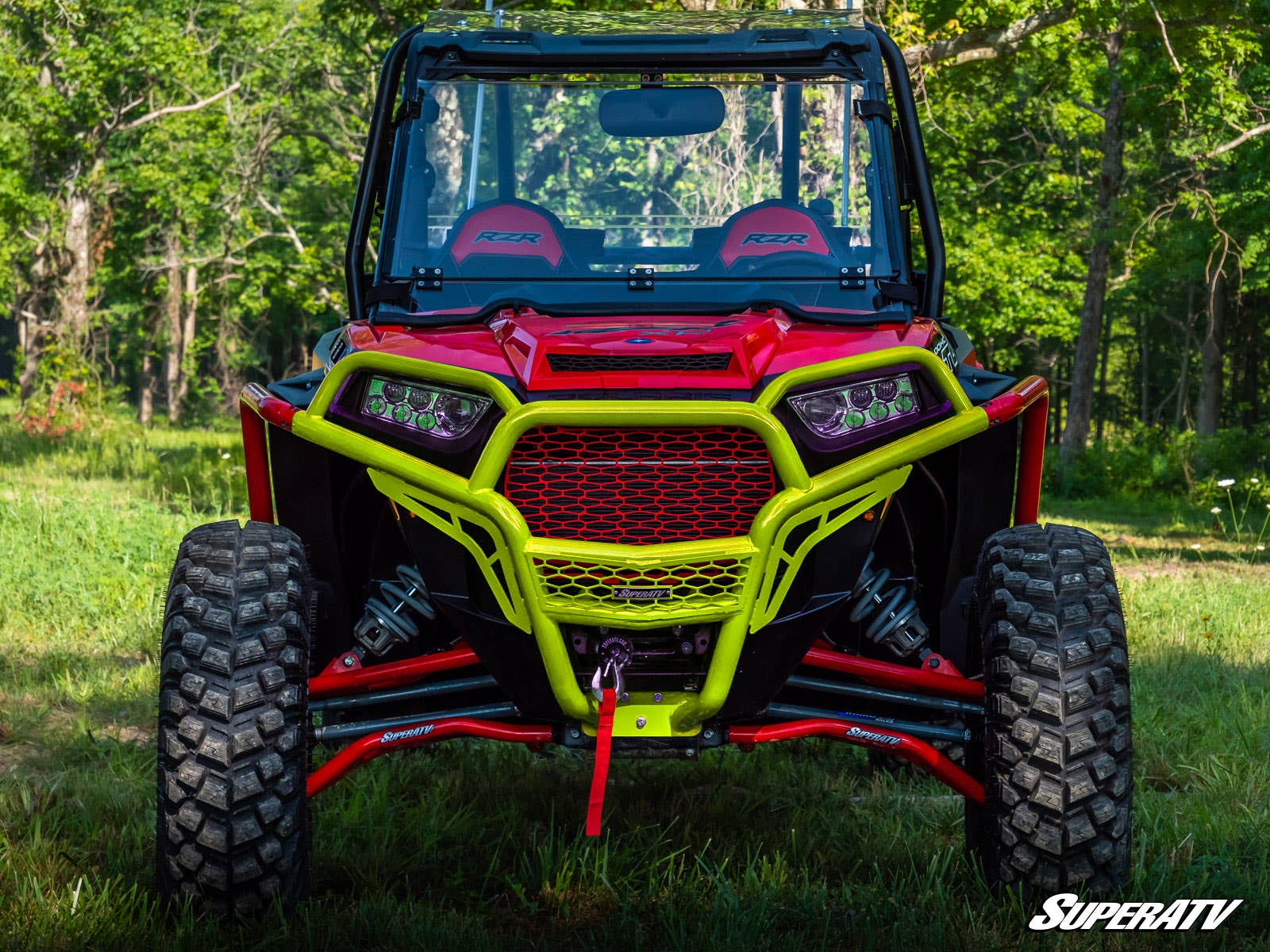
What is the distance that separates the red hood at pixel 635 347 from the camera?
332 centimetres

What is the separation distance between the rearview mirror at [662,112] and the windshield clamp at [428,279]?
87 cm

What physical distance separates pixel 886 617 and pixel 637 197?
169 cm

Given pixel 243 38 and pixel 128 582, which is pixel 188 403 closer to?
pixel 243 38

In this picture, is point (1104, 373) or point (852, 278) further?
point (1104, 373)

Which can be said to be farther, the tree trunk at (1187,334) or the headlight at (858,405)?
the tree trunk at (1187,334)

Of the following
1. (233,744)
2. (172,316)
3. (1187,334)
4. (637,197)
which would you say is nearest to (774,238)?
(637,197)

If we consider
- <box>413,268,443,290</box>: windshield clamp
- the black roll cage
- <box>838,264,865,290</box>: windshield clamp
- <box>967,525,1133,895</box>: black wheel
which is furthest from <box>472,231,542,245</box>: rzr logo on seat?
<box>967,525,1133,895</box>: black wheel

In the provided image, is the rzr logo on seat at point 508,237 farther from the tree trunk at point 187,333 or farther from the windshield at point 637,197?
the tree trunk at point 187,333

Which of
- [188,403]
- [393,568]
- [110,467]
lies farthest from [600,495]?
[188,403]

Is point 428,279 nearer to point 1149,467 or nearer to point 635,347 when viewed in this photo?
point 635,347

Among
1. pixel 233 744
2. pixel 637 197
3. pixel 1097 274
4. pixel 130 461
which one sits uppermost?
pixel 1097 274

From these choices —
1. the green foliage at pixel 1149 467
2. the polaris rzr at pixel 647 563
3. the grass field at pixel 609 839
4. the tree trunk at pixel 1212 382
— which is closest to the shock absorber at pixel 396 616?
the polaris rzr at pixel 647 563

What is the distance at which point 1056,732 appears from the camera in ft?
11.1

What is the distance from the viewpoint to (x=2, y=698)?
18.6ft
